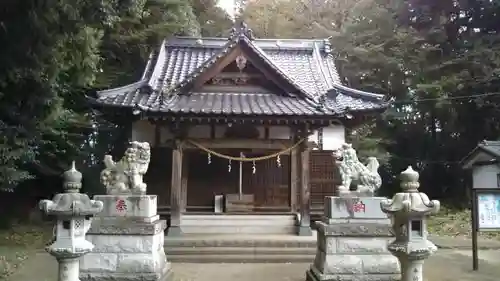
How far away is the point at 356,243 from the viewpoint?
8281 millimetres

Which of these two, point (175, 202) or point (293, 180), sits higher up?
point (293, 180)

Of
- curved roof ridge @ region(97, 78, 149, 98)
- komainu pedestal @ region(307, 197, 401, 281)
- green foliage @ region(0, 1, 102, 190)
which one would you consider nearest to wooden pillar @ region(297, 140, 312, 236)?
komainu pedestal @ region(307, 197, 401, 281)

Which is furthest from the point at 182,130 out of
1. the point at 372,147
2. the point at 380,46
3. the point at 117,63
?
the point at 380,46

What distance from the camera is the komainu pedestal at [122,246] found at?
8133 millimetres

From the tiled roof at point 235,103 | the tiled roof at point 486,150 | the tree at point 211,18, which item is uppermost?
the tree at point 211,18

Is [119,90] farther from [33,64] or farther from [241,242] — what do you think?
[241,242]

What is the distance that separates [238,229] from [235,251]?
210cm

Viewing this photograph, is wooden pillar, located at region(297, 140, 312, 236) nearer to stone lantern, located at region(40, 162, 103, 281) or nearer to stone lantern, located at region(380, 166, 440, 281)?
stone lantern, located at region(380, 166, 440, 281)

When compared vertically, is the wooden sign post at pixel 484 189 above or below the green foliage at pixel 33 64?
below

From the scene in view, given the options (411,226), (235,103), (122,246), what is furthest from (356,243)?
(235,103)

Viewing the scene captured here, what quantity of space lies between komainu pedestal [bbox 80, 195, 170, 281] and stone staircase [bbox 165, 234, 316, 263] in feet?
10.2

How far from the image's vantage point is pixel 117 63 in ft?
62.5

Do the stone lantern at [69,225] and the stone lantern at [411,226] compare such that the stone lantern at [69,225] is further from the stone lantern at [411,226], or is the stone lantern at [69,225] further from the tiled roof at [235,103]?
the tiled roof at [235,103]

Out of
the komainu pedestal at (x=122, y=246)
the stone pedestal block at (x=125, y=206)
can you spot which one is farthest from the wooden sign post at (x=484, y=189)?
the stone pedestal block at (x=125, y=206)
